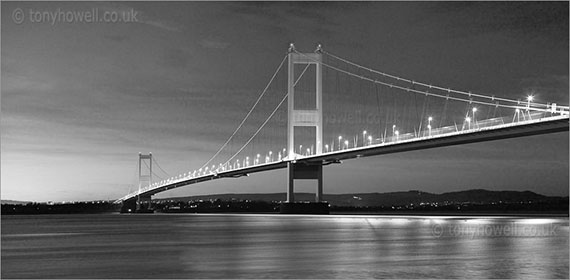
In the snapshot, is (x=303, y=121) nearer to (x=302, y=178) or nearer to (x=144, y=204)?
(x=302, y=178)

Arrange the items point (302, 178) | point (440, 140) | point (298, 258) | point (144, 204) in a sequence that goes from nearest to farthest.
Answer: point (298, 258)
point (440, 140)
point (302, 178)
point (144, 204)

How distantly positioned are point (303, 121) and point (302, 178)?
13.3ft

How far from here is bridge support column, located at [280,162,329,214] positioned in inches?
2127

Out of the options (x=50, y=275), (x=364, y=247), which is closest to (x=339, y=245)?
(x=364, y=247)

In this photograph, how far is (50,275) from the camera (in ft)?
52.7

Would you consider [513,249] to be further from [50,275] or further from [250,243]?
[50,275]

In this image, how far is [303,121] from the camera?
56.9m

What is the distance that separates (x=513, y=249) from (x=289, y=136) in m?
34.7

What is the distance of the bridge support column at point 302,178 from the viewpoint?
54031mm

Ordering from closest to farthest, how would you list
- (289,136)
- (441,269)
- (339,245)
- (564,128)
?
(441,269) < (339,245) < (564,128) < (289,136)

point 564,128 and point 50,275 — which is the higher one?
point 564,128

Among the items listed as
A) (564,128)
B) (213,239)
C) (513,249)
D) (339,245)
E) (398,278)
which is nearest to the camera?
(398,278)

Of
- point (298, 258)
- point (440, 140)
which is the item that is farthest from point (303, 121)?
point (298, 258)

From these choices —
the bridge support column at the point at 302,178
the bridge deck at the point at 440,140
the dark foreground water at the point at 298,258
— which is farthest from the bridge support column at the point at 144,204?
the dark foreground water at the point at 298,258
